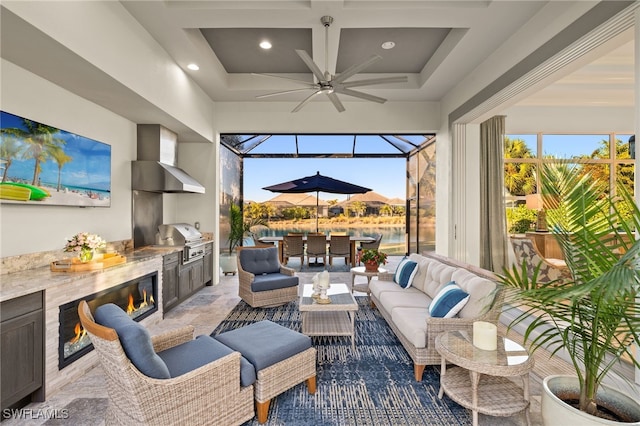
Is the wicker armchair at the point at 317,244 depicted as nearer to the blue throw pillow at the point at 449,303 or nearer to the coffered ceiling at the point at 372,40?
the coffered ceiling at the point at 372,40

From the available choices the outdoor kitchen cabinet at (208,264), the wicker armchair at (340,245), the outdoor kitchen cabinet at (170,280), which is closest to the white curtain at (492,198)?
the wicker armchair at (340,245)

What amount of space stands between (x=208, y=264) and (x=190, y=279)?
0.73 m

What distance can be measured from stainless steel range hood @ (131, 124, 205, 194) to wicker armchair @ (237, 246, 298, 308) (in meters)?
1.36

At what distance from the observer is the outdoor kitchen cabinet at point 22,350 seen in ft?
6.38

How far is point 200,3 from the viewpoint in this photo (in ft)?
10.0

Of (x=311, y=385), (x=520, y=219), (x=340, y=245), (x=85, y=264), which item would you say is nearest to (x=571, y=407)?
(x=311, y=385)

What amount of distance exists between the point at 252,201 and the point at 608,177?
8.47 metres

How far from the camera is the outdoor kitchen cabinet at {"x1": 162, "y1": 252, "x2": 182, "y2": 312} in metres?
3.98

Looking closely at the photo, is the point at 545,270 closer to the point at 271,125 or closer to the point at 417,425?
the point at 417,425

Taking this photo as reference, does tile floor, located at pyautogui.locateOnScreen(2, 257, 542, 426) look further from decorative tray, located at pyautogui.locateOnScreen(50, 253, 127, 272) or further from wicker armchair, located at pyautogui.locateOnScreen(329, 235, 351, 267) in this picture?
decorative tray, located at pyautogui.locateOnScreen(50, 253, 127, 272)

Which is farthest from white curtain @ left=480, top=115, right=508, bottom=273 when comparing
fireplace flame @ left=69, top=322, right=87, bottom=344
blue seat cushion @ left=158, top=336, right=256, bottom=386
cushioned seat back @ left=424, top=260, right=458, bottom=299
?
fireplace flame @ left=69, top=322, right=87, bottom=344

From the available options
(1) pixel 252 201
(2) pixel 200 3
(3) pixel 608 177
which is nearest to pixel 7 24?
(2) pixel 200 3

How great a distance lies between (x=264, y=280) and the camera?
13.9 ft

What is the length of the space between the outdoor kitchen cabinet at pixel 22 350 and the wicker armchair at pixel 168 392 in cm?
82
